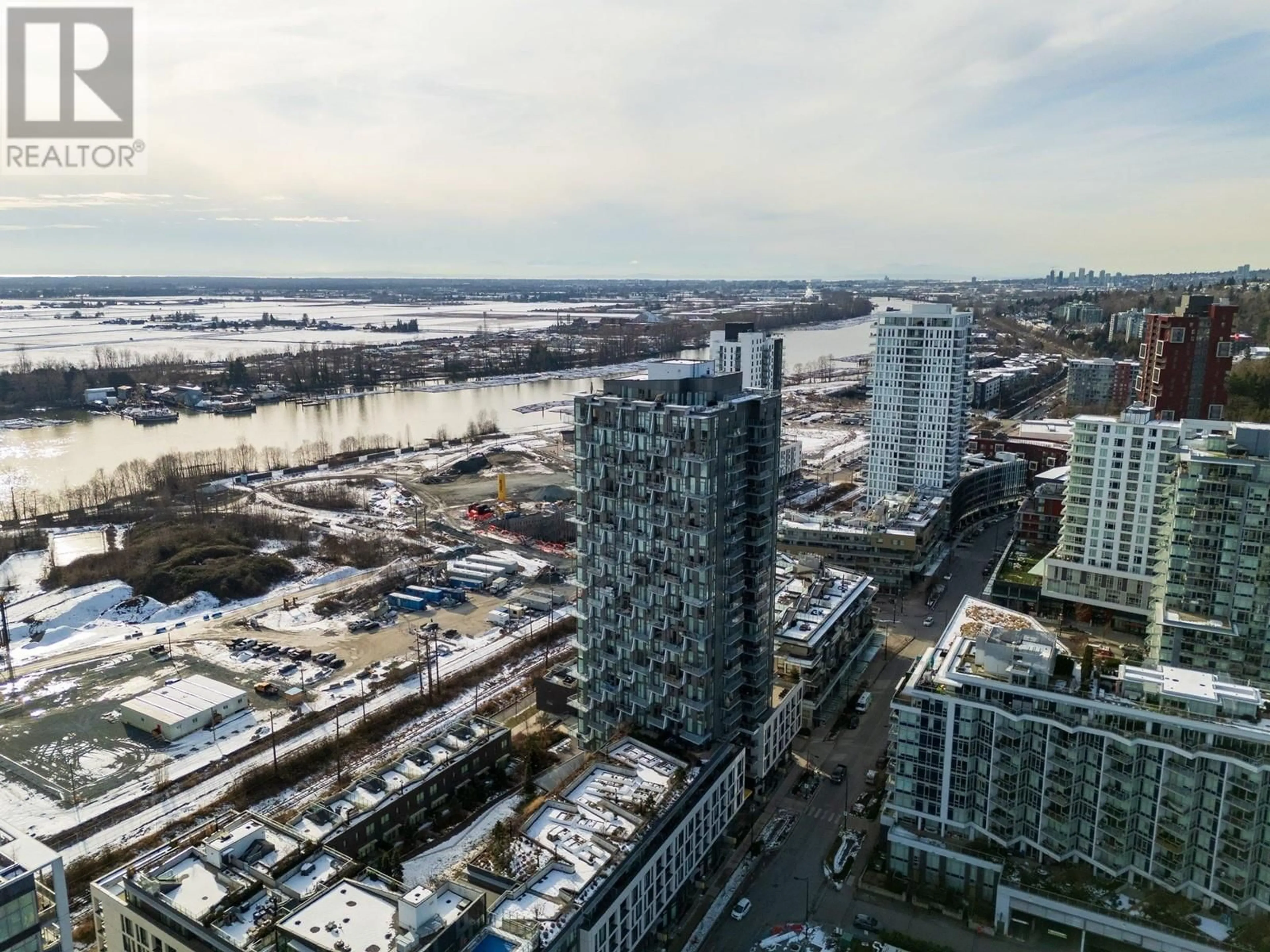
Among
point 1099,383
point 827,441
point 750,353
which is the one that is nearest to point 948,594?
point 750,353

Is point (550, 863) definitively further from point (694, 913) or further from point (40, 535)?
point (40, 535)

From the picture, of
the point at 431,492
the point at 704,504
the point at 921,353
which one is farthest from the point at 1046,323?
the point at 704,504

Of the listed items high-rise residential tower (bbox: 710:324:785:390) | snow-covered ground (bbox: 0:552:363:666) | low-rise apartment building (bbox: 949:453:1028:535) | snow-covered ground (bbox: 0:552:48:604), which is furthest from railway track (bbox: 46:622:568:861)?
high-rise residential tower (bbox: 710:324:785:390)

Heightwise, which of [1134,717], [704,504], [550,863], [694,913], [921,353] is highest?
[921,353]

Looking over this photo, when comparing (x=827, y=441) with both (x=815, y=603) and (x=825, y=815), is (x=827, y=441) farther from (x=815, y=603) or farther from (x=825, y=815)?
(x=825, y=815)

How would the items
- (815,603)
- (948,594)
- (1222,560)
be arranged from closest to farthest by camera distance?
(1222,560) < (815,603) < (948,594)

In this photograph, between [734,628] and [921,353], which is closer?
[734,628]

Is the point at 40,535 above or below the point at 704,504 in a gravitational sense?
below
